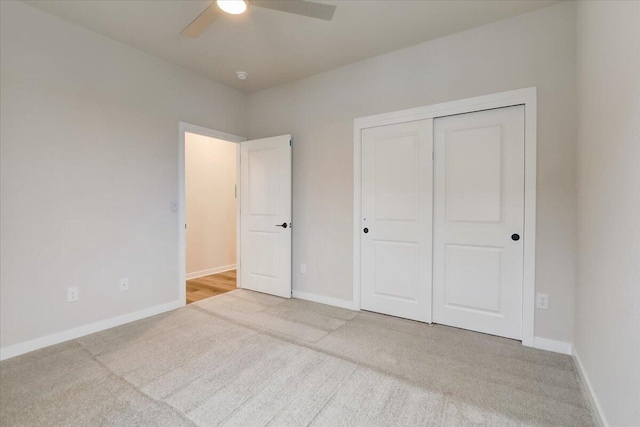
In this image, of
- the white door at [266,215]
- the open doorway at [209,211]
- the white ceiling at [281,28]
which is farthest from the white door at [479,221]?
the open doorway at [209,211]

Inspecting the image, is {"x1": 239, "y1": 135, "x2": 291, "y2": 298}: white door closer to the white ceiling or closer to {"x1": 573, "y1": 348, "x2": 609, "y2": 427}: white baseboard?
the white ceiling

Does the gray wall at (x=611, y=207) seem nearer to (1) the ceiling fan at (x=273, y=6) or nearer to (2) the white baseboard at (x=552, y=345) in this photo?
(2) the white baseboard at (x=552, y=345)

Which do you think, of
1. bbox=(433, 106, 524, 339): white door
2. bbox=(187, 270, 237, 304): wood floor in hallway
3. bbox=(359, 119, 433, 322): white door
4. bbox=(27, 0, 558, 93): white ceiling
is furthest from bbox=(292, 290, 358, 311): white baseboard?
bbox=(27, 0, 558, 93): white ceiling

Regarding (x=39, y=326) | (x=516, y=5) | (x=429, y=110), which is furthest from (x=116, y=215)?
(x=516, y=5)

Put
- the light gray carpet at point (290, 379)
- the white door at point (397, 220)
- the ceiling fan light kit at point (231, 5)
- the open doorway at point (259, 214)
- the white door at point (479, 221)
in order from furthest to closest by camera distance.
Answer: the open doorway at point (259, 214) < the white door at point (397, 220) < the white door at point (479, 221) < the ceiling fan light kit at point (231, 5) < the light gray carpet at point (290, 379)

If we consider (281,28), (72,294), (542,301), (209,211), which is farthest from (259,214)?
(542,301)

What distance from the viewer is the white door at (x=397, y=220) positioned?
9.32 feet

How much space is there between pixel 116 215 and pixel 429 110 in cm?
319

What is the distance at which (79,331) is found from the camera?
2.56 m

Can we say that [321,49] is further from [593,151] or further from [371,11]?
[593,151]

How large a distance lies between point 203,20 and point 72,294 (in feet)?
8.23

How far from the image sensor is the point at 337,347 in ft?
7.74

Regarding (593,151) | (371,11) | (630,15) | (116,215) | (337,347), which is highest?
(371,11)

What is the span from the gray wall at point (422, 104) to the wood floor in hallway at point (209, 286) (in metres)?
1.16
